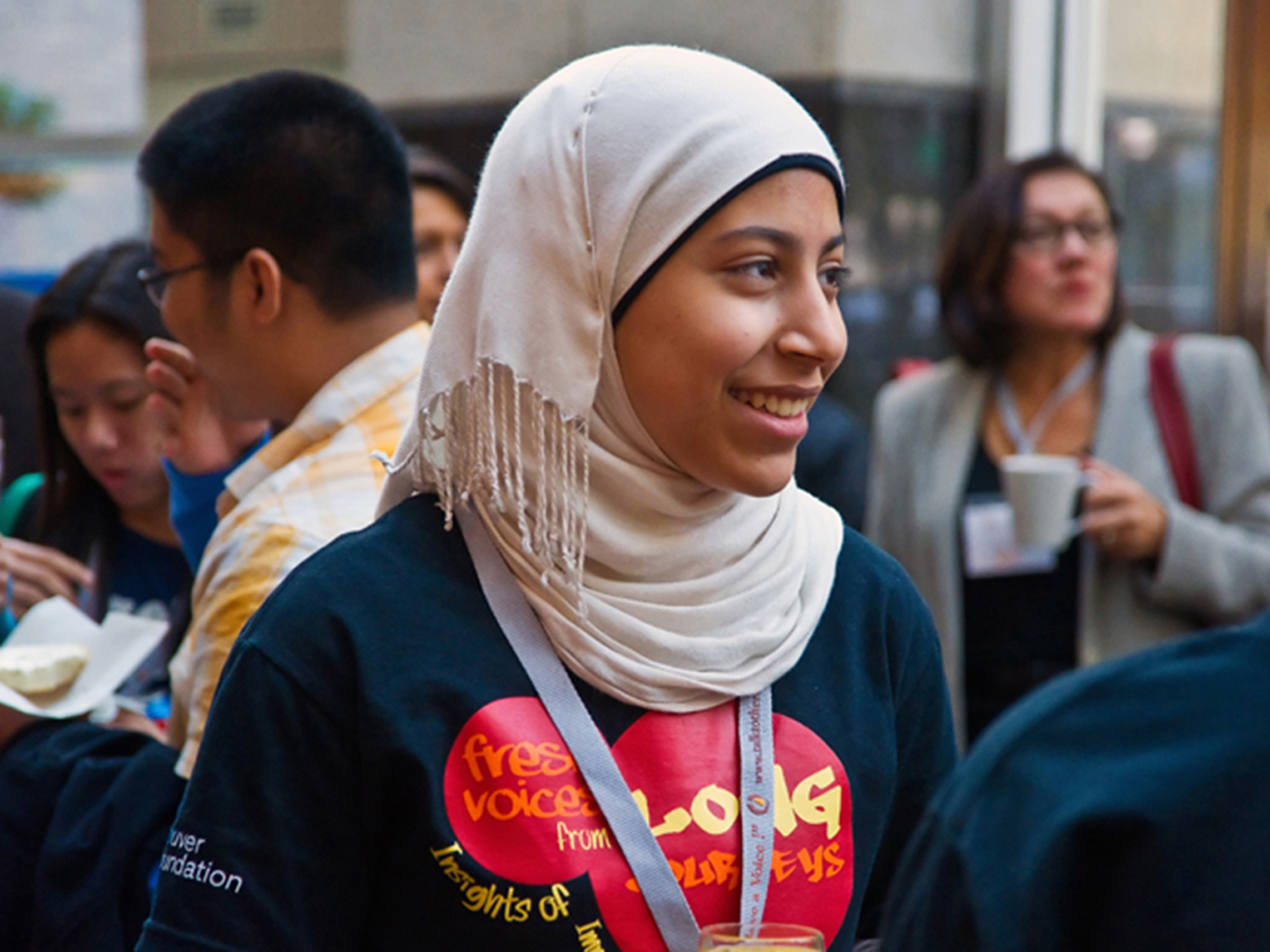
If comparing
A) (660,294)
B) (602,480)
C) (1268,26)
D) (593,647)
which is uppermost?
(1268,26)

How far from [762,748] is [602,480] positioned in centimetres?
31

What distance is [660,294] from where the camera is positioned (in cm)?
147

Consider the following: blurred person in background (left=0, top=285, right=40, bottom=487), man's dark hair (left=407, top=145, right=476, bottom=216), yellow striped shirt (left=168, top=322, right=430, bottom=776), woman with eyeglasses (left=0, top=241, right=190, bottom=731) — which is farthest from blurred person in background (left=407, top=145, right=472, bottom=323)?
yellow striped shirt (left=168, top=322, right=430, bottom=776)

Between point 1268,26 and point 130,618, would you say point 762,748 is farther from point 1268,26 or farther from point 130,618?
point 1268,26

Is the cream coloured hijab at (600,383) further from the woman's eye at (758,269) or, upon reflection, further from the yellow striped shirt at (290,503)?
the yellow striped shirt at (290,503)

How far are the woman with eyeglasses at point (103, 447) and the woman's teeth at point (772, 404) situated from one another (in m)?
1.48

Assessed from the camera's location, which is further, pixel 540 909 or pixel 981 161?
pixel 981 161

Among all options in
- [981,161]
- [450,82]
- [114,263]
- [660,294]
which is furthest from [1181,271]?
[660,294]

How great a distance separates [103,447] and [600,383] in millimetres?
1496

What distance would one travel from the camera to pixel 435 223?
3355mm

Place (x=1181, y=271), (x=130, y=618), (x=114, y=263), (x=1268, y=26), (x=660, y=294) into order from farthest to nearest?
(x=1181, y=271) → (x=1268, y=26) → (x=114, y=263) → (x=130, y=618) → (x=660, y=294)

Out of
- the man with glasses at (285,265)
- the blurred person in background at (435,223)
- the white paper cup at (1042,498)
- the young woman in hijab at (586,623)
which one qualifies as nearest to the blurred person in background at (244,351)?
the man with glasses at (285,265)

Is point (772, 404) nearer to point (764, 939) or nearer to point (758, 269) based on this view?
point (758, 269)

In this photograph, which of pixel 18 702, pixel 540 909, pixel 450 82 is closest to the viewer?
pixel 540 909
